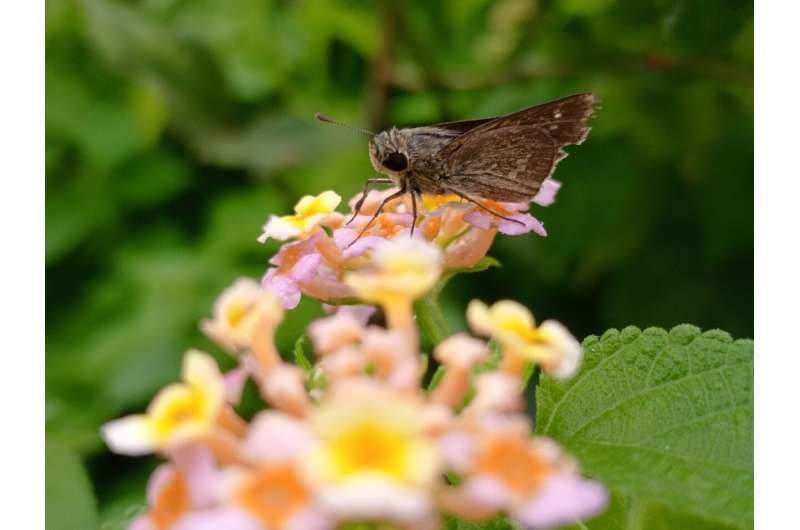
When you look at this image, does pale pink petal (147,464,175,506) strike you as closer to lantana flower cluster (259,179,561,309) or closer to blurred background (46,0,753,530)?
lantana flower cluster (259,179,561,309)

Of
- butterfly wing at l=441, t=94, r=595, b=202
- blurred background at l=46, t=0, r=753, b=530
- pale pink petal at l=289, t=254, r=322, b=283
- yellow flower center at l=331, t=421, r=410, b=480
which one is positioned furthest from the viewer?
blurred background at l=46, t=0, r=753, b=530

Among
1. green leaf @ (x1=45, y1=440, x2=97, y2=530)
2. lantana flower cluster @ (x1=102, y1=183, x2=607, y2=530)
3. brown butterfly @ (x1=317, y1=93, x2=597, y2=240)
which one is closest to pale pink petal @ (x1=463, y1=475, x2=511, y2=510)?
lantana flower cluster @ (x1=102, y1=183, x2=607, y2=530)

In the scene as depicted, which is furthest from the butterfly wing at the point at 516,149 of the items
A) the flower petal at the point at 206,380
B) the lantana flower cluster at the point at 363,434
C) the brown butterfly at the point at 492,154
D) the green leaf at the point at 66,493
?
the green leaf at the point at 66,493

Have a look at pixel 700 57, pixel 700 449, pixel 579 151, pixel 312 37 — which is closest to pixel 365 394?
pixel 700 449

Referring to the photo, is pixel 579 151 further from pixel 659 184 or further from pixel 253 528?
pixel 253 528

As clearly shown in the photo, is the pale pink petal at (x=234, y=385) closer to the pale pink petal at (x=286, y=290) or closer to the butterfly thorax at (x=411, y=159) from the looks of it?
the pale pink petal at (x=286, y=290)

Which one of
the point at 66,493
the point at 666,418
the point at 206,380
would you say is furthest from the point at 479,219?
the point at 66,493
